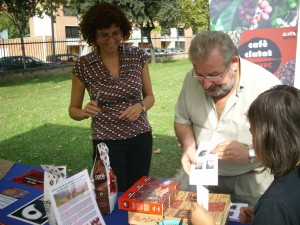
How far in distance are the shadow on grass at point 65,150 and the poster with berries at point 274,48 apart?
181 centimetres

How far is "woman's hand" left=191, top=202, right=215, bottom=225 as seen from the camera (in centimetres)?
135

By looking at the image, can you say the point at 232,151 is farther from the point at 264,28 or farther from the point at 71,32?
the point at 71,32

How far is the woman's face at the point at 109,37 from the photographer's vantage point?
92.1 inches

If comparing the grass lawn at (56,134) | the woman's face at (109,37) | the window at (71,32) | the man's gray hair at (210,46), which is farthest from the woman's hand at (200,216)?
the window at (71,32)

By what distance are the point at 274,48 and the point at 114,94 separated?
1.65m

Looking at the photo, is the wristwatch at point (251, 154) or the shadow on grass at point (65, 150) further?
the shadow on grass at point (65, 150)

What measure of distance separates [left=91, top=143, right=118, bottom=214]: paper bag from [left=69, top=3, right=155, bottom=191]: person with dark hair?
587mm

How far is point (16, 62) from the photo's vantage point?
53.1ft

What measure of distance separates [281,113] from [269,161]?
178mm

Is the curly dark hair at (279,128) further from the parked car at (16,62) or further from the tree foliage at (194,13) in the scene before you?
the tree foliage at (194,13)

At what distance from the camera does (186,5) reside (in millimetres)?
31531

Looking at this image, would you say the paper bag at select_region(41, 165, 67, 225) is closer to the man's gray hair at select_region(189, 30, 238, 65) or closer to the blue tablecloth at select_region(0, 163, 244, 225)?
the blue tablecloth at select_region(0, 163, 244, 225)

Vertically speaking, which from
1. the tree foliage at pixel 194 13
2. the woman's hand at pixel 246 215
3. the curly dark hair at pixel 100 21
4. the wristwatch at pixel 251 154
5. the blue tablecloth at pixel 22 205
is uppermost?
the tree foliage at pixel 194 13

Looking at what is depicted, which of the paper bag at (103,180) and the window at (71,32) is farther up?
the window at (71,32)
